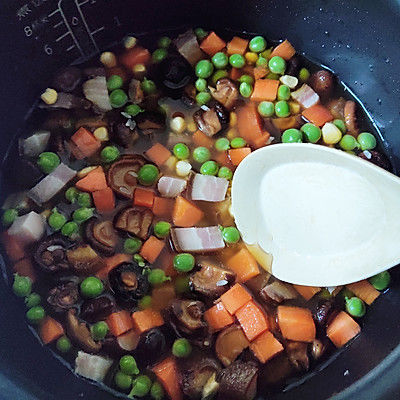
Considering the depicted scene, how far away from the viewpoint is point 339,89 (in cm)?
256

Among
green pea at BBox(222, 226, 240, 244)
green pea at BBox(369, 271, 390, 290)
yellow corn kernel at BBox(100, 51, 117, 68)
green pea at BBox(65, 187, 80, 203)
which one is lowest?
green pea at BBox(369, 271, 390, 290)

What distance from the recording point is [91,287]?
2143 mm

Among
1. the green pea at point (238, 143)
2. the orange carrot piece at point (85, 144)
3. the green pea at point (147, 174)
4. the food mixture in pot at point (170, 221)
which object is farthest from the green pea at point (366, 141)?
the orange carrot piece at point (85, 144)

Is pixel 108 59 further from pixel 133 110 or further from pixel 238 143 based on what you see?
pixel 238 143

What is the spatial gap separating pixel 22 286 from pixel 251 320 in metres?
0.79

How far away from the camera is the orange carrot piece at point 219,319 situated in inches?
85.0

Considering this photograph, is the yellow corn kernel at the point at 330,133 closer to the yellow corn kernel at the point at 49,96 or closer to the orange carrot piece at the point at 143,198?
the orange carrot piece at the point at 143,198

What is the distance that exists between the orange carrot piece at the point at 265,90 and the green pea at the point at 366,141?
37cm

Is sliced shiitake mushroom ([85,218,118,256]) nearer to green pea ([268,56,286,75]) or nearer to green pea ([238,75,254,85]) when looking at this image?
green pea ([238,75,254,85])

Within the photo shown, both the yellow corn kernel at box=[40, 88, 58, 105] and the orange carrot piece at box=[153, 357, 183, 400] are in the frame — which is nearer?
the orange carrot piece at box=[153, 357, 183, 400]

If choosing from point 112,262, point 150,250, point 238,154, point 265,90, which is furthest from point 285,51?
point 112,262

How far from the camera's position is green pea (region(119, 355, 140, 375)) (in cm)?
209

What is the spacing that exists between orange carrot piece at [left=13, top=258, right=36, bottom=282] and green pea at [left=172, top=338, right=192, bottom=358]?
541 millimetres

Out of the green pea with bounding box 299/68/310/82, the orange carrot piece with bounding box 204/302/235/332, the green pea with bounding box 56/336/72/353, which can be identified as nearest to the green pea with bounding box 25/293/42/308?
the green pea with bounding box 56/336/72/353
